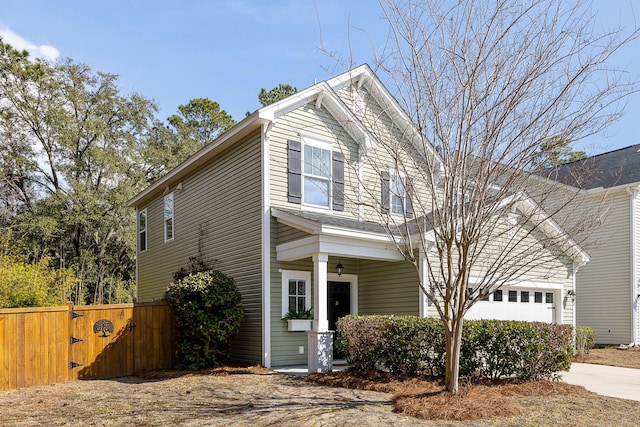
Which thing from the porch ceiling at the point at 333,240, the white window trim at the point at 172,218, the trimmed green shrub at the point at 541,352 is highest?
the white window trim at the point at 172,218

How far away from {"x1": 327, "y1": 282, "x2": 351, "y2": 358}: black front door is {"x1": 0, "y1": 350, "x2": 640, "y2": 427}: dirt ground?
3.59 meters

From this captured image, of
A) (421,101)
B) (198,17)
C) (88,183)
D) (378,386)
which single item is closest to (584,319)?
(378,386)

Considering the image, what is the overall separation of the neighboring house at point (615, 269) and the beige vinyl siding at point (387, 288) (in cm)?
830

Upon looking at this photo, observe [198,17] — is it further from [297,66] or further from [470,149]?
[470,149]

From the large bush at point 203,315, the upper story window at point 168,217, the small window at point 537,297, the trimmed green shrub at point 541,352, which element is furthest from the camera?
the upper story window at point 168,217

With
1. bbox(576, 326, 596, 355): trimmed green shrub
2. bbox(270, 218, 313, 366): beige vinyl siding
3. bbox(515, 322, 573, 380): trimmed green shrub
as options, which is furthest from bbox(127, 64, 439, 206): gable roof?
bbox(576, 326, 596, 355): trimmed green shrub

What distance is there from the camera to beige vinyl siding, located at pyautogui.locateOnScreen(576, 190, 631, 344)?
17938 millimetres

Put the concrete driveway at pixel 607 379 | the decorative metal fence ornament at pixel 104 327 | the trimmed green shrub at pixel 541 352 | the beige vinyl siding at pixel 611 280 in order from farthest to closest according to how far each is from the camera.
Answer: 1. the beige vinyl siding at pixel 611 280
2. the decorative metal fence ornament at pixel 104 327
3. the trimmed green shrub at pixel 541 352
4. the concrete driveway at pixel 607 379

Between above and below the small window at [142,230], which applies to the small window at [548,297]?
Answer: below

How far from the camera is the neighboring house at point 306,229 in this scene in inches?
439

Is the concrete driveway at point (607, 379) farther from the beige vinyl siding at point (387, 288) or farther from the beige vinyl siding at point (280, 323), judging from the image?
the beige vinyl siding at point (280, 323)

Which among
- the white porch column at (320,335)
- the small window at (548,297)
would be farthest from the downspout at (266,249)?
the small window at (548,297)

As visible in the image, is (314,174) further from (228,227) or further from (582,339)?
(582,339)

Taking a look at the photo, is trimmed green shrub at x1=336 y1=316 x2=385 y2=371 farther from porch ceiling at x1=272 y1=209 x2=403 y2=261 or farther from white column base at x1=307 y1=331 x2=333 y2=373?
porch ceiling at x1=272 y1=209 x2=403 y2=261
